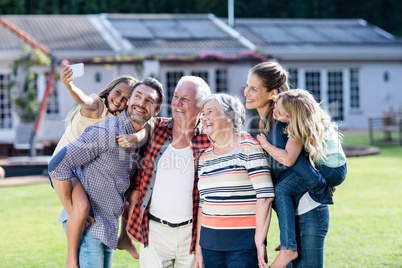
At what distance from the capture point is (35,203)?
8.30 m

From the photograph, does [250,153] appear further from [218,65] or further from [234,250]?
[218,65]

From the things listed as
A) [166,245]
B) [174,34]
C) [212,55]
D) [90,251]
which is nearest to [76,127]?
[90,251]

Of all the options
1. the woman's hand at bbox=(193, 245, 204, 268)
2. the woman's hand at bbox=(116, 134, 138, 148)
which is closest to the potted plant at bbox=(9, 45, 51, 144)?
the woman's hand at bbox=(116, 134, 138, 148)

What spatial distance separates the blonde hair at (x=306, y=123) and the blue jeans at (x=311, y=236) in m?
0.30

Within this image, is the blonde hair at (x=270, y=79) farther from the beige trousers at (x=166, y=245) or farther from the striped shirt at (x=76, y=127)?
the striped shirt at (x=76, y=127)

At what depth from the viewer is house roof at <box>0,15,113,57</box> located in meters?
18.5

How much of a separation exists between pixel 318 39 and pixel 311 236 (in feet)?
65.6

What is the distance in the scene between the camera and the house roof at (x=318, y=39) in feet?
66.7

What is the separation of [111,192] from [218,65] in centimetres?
1512

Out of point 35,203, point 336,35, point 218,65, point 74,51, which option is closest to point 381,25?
point 336,35

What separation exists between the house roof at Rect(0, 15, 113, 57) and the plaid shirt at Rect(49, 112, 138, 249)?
15.8 m

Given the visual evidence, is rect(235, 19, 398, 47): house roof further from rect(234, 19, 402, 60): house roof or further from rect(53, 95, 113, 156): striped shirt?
rect(53, 95, 113, 156): striped shirt

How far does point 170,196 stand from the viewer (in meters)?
3.28

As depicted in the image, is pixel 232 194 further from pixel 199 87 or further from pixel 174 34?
pixel 174 34
